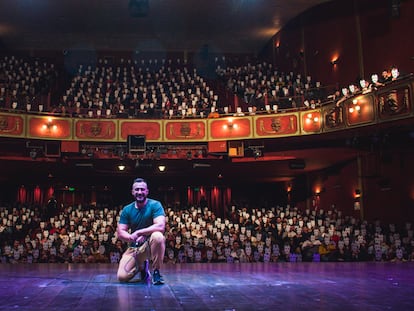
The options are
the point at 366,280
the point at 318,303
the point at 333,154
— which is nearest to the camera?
the point at 318,303

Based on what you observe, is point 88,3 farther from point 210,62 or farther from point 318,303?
point 318,303

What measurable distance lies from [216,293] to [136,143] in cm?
963

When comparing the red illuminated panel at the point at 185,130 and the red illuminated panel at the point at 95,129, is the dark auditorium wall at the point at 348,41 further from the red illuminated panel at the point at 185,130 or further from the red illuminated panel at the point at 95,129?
the red illuminated panel at the point at 95,129

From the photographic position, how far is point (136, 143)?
12.8 meters

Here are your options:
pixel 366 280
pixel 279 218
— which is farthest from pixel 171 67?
pixel 366 280

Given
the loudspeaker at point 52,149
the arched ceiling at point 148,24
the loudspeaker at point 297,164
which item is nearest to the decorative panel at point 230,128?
the loudspeaker at point 297,164

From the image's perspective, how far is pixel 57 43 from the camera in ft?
65.3

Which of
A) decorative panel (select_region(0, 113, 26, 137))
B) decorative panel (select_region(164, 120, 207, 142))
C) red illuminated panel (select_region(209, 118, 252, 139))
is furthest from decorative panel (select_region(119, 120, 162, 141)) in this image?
decorative panel (select_region(0, 113, 26, 137))

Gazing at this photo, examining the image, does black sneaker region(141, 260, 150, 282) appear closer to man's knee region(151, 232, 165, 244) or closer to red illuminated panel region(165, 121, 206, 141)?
man's knee region(151, 232, 165, 244)

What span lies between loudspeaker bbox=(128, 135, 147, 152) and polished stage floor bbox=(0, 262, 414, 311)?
819cm

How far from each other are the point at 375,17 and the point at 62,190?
43.5 feet

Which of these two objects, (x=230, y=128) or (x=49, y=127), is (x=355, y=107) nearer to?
(x=230, y=128)

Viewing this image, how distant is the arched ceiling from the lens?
16.0 metres

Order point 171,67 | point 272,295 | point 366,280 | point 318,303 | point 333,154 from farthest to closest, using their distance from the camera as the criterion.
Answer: point 171,67 → point 333,154 → point 366,280 → point 272,295 → point 318,303
